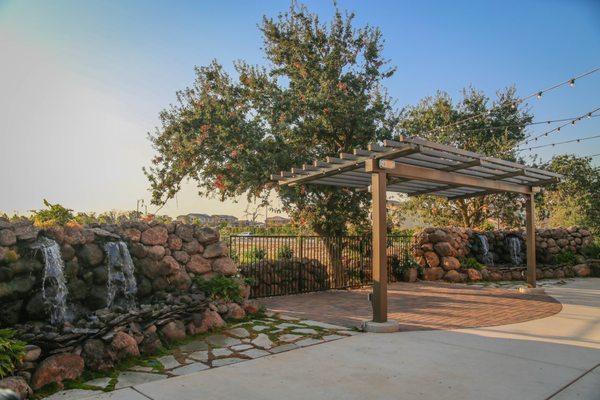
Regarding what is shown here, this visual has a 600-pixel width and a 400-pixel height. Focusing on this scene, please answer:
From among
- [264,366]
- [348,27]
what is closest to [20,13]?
[264,366]

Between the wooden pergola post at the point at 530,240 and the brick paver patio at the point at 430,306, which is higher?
the wooden pergola post at the point at 530,240

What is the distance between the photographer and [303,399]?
11.7 feet

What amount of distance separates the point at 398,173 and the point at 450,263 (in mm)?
7310

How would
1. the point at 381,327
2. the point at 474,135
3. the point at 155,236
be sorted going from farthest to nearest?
the point at 474,135 < the point at 155,236 < the point at 381,327

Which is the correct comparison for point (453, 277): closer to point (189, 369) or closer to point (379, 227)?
point (379, 227)

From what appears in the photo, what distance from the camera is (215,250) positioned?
7.31 m

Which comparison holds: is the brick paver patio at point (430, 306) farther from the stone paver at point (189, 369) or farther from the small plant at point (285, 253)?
the stone paver at point (189, 369)

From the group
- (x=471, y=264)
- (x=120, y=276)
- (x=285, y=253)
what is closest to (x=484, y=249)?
(x=471, y=264)

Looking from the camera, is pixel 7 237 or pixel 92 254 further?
pixel 92 254

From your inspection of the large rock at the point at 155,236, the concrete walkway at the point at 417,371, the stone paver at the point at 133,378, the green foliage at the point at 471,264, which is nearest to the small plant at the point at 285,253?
the large rock at the point at 155,236

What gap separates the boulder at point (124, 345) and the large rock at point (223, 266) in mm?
2557

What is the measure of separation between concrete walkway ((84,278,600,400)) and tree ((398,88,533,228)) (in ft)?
43.4

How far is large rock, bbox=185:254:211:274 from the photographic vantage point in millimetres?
6980

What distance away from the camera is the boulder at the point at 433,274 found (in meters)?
12.8
